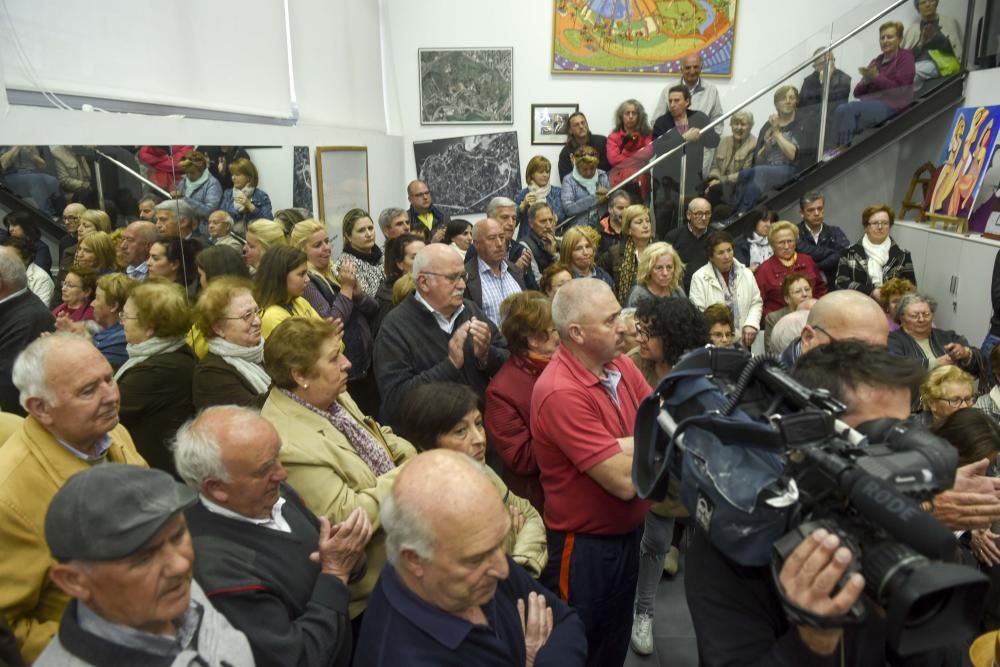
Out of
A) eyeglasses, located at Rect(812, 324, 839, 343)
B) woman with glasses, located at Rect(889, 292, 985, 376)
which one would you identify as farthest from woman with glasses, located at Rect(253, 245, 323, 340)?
woman with glasses, located at Rect(889, 292, 985, 376)

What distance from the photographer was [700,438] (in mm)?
1319

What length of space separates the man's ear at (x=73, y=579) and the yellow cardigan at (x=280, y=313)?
2.08m

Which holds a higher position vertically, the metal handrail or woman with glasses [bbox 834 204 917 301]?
the metal handrail

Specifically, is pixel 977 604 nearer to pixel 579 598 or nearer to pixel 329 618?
pixel 329 618

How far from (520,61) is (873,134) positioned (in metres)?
4.29

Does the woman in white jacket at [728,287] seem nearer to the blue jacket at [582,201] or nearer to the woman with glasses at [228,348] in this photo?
the blue jacket at [582,201]

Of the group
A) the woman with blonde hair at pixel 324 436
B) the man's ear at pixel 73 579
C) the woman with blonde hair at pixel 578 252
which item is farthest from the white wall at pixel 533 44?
the man's ear at pixel 73 579

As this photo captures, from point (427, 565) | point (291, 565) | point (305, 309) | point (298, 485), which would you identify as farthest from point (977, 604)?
point (305, 309)

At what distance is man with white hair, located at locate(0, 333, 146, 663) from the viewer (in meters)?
1.73

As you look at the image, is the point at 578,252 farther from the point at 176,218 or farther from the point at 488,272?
the point at 176,218

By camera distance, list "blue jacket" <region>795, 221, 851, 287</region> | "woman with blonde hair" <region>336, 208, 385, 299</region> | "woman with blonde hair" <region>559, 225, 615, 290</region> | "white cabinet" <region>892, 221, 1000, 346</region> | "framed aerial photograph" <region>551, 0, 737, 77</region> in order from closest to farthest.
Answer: "woman with blonde hair" <region>559, 225, 615, 290</region> → "woman with blonde hair" <region>336, 208, 385, 299</region> → "white cabinet" <region>892, 221, 1000, 346</region> → "blue jacket" <region>795, 221, 851, 287</region> → "framed aerial photograph" <region>551, 0, 737, 77</region>

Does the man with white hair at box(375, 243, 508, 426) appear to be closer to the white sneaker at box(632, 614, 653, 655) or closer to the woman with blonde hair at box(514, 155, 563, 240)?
the white sneaker at box(632, 614, 653, 655)

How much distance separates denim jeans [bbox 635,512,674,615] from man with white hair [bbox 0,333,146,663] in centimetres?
216

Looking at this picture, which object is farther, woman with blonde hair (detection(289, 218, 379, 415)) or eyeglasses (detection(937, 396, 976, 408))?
woman with blonde hair (detection(289, 218, 379, 415))
